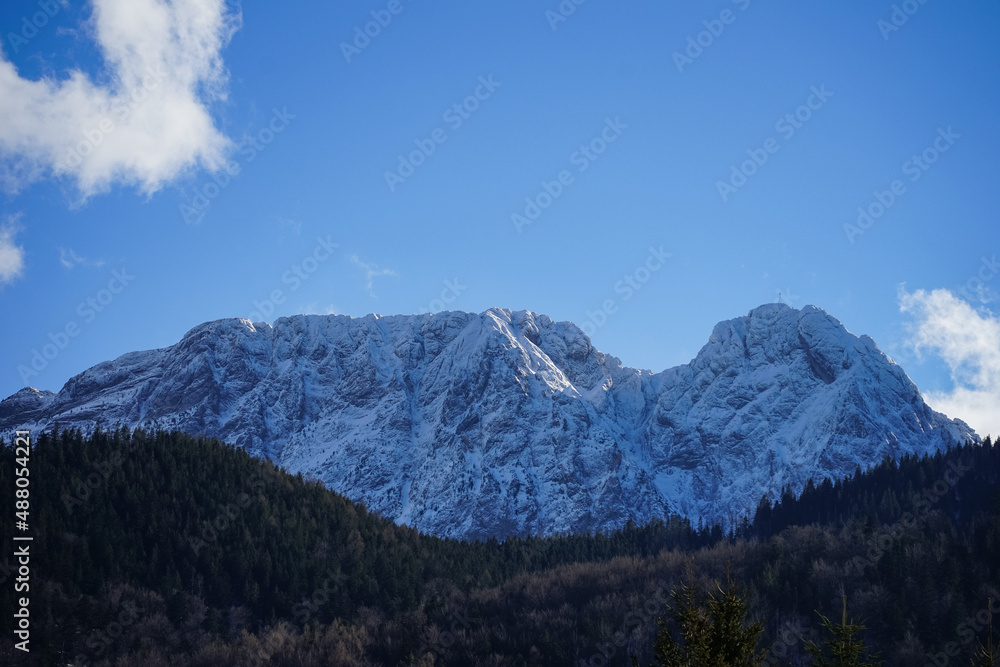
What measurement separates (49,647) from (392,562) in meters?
56.3

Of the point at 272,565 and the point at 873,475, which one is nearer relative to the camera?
the point at 272,565

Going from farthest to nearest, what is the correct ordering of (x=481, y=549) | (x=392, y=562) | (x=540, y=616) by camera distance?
(x=481, y=549) → (x=392, y=562) → (x=540, y=616)

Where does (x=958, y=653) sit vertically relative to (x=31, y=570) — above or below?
below

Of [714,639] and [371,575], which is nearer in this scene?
[714,639]

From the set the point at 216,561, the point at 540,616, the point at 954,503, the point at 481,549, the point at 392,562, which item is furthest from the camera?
the point at 481,549

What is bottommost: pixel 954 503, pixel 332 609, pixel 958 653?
pixel 958 653

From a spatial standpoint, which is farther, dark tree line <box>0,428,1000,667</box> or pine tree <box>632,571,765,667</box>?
dark tree line <box>0,428,1000,667</box>

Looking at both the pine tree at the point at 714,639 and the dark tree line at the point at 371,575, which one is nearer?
the pine tree at the point at 714,639

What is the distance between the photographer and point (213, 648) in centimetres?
11144

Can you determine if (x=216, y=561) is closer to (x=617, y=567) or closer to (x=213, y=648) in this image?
(x=213, y=648)

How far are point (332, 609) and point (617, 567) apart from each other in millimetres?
47282

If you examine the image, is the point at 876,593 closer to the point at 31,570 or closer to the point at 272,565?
the point at 272,565

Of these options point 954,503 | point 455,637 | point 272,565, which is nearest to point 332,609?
point 272,565

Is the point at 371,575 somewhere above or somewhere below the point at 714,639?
above
